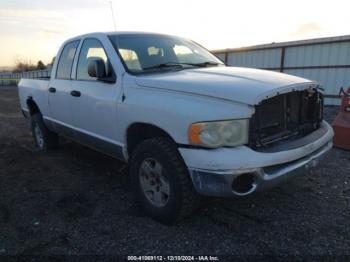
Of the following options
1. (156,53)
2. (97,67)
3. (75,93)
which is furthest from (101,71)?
(75,93)

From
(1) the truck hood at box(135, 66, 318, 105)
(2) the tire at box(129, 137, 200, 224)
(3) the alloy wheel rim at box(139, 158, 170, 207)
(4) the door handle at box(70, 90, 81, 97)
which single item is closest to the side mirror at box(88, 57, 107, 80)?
(1) the truck hood at box(135, 66, 318, 105)

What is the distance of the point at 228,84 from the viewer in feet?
9.11

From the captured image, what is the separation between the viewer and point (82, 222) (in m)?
3.24

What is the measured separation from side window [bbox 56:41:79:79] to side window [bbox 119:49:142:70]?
123cm

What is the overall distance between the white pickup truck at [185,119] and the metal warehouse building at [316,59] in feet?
Answer: 27.8

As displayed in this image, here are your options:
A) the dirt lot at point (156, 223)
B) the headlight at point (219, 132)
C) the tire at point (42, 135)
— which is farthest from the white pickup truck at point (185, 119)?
the tire at point (42, 135)

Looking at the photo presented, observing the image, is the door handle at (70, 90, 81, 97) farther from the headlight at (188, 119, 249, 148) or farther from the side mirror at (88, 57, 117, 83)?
the headlight at (188, 119, 249, 148)

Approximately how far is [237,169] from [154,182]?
0.96 m

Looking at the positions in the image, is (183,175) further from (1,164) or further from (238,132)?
(1,164)

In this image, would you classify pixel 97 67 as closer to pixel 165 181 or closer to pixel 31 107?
pixel 165 181

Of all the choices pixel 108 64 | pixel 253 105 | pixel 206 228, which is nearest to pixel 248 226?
pixel 206 228

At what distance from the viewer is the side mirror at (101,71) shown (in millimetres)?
3479

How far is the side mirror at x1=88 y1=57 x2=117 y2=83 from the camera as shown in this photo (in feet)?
11.4

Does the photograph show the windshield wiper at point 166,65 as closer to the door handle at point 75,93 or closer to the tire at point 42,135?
the door handle at point 75,93
